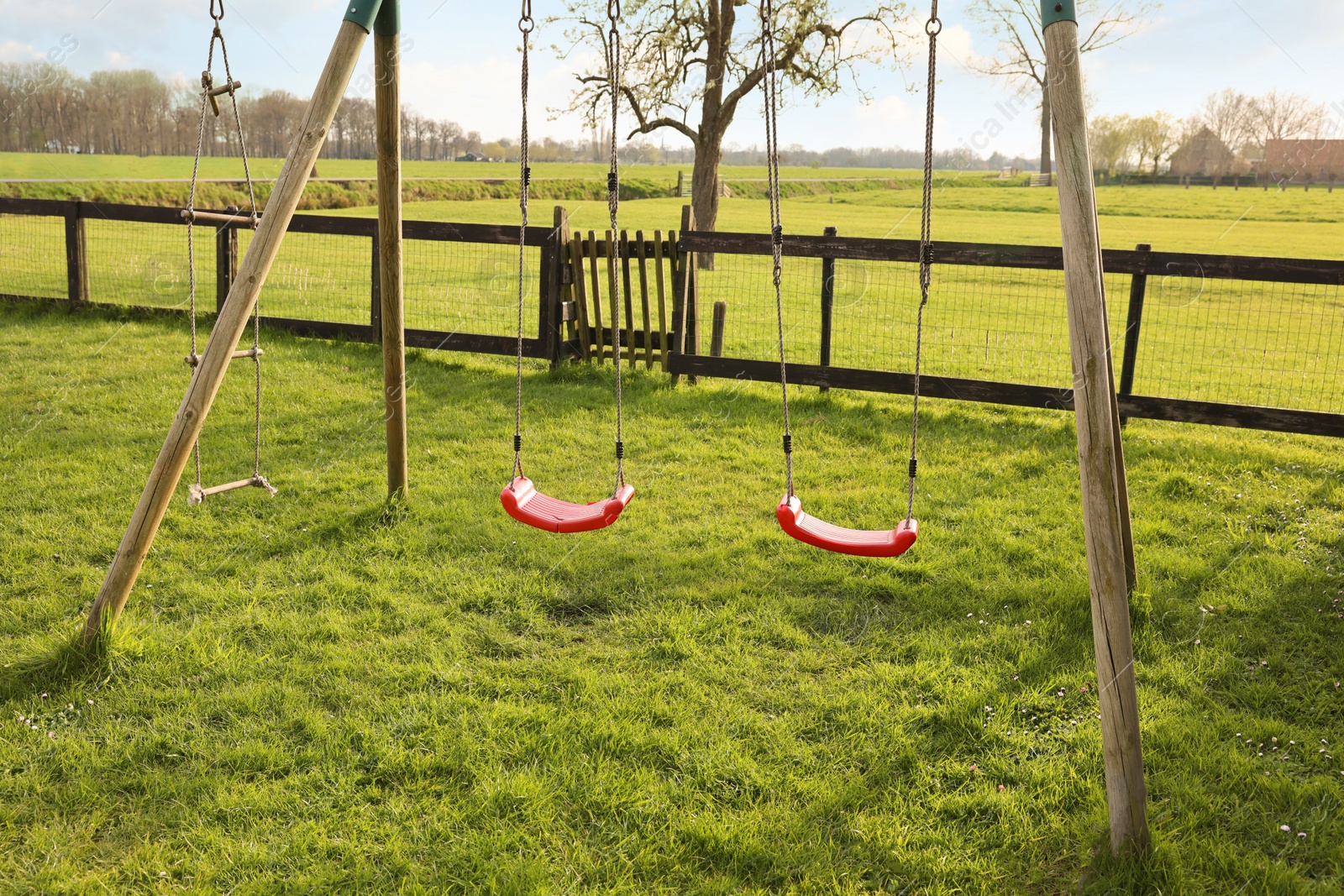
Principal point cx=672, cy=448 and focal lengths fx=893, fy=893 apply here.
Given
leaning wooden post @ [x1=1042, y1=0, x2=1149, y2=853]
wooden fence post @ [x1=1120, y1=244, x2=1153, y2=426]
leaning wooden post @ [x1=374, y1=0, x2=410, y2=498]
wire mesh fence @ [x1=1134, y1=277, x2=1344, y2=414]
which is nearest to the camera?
leaning wooden post @ [x1=1042, y1=0, x2=1149, y2=853]

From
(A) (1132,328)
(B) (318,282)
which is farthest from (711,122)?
(A) (1132,328)

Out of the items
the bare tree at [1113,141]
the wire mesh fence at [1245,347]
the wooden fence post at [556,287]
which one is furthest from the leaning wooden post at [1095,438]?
the bare tree at [1113,141]

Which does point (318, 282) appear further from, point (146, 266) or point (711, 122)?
point (711, 122)

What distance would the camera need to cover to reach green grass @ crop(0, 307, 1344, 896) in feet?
9.83

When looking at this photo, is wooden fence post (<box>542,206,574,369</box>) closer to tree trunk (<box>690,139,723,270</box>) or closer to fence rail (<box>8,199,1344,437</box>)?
fence rail (<box>8,199,1344,437</box>)

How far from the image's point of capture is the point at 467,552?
5359mm

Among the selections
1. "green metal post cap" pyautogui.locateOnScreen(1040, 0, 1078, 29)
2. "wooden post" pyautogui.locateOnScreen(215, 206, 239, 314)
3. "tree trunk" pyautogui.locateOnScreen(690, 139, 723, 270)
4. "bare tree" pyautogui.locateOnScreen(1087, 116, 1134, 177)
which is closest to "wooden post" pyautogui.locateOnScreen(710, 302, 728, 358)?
"wooden post" pyautogui.locateOnScreen(215, 206, 239, 314)

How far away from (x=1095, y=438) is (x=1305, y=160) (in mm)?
39309

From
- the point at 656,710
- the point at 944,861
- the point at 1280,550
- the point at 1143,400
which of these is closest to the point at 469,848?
the point at 656,710

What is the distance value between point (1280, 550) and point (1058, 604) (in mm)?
1798

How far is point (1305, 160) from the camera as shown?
33.6 metres

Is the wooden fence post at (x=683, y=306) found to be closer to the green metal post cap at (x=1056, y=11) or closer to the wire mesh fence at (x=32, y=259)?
the green metal post cap at (x=1056, y=11)

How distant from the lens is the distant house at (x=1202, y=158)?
42344 mm

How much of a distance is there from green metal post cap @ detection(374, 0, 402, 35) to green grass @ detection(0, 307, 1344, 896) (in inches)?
115
